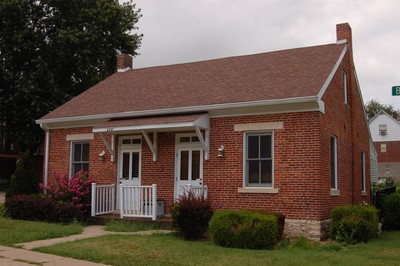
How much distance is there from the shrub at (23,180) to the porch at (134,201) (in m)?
3.40

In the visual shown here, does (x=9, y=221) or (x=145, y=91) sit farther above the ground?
(x=145, y=91)

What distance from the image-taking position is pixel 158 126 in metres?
13.3

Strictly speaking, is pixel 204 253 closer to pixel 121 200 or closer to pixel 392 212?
pixel 121 200

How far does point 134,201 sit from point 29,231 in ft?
10.3

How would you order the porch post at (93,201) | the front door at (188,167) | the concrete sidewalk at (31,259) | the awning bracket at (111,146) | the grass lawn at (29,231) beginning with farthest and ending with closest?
the awning bracket at (111,146) → the porch post at (93,201) → the front door at (188,167) → the grass lawn at (29,231) → the concrete sidewalk at (31,259)

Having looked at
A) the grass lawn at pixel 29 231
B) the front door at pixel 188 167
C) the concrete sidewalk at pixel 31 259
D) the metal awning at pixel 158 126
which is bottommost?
the concrete sidewalk at pixel 31 259

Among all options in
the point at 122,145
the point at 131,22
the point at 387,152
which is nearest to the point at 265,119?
the point at 122,145

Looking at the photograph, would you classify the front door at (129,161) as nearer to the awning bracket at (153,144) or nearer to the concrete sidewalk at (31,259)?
the awning bracket at (153,144)

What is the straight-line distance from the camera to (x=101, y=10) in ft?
92.5

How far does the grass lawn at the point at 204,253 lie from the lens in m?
8.52

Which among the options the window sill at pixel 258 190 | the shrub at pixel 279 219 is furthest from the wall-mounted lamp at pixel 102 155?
the shrub at pixel 279 219

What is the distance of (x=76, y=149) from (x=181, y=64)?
5.91m

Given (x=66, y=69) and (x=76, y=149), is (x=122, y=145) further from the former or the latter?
(x=66, y=69)

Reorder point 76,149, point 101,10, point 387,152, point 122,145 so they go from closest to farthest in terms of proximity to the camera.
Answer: point 122,145 → point 76,149 → point 101,10 → point 387,152
